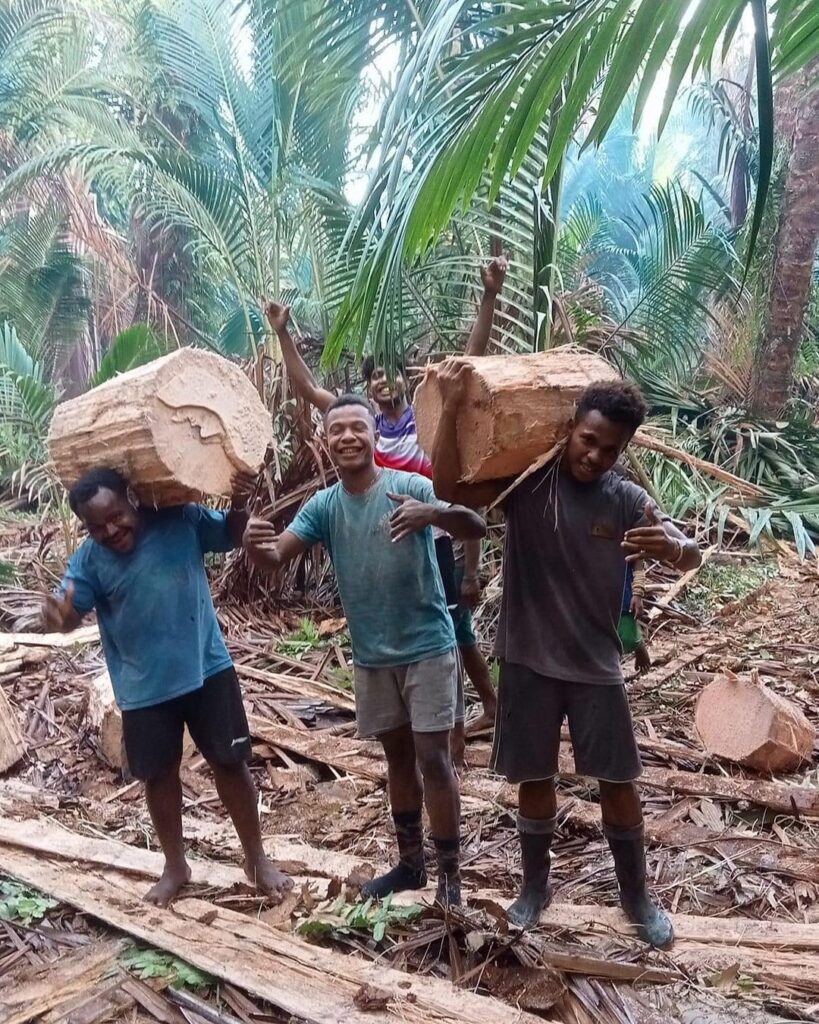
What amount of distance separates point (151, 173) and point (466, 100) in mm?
5332

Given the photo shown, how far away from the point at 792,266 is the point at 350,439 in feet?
19.9

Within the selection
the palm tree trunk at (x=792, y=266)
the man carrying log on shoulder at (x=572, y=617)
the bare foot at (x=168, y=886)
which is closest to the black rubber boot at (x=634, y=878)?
the man carrying log on shoulder at (x=572, y=617)

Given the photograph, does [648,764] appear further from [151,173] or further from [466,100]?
[151,173]

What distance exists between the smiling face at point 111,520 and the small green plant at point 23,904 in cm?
127

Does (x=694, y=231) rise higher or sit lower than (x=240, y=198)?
lower

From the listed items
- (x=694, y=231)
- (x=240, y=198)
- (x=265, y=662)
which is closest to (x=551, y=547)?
(x=265, y=662)

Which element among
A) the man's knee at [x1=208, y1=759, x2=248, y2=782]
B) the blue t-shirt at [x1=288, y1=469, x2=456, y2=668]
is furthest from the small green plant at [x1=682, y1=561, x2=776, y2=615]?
the man's knee at [x1=208, y1=759, x2=248, y2=782]

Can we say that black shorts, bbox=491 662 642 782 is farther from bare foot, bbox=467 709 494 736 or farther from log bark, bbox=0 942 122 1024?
bare foot, bbox=467 709 494 736

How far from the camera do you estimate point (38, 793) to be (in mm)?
4008

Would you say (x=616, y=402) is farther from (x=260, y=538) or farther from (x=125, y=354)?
(x=125, y=354)

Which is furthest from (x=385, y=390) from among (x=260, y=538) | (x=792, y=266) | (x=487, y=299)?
(x=792, y=266)

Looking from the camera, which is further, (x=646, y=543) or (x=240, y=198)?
(x=240, y=198)

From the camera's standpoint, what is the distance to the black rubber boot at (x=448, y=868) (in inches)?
109

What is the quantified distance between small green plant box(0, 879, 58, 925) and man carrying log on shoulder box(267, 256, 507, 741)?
180 cm
